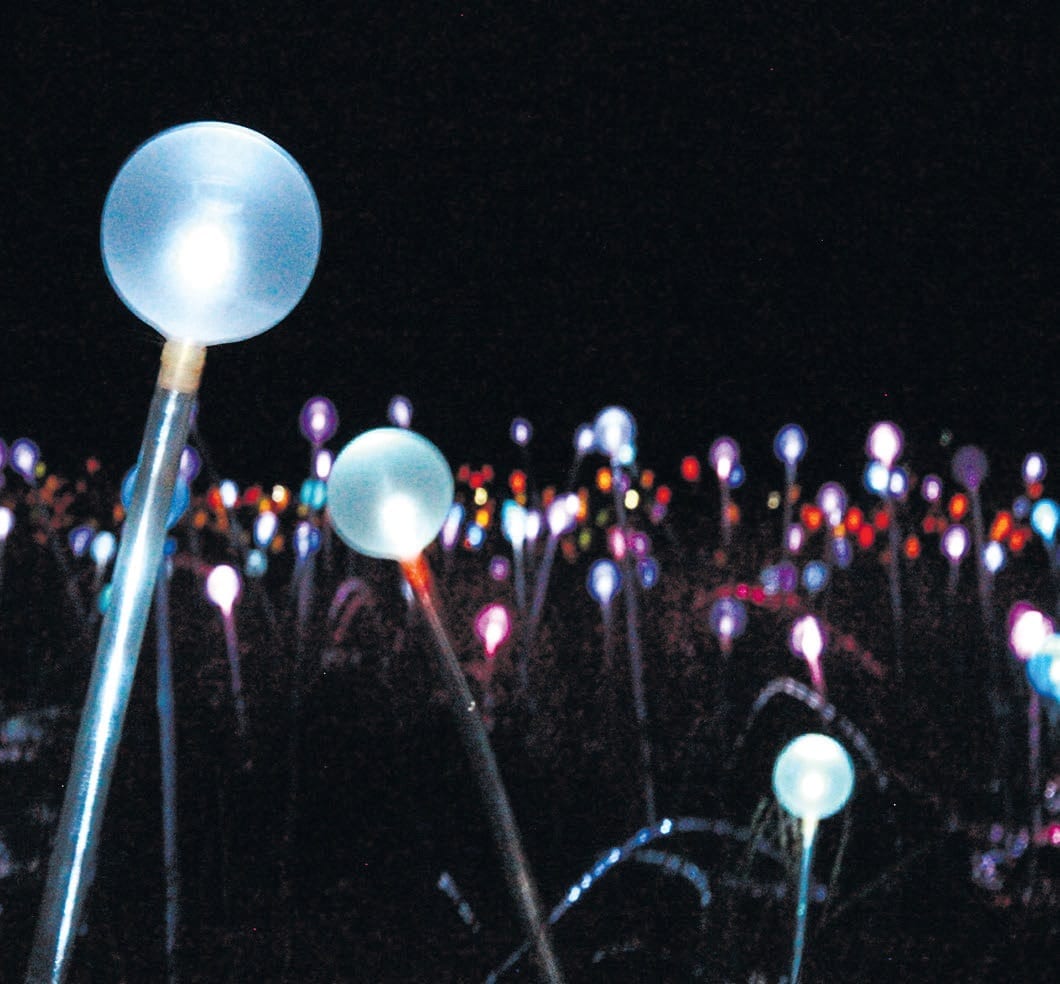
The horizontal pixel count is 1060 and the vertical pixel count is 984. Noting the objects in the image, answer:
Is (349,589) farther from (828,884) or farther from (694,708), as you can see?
(828,884)

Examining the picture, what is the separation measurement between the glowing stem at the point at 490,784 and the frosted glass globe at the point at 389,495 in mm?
138

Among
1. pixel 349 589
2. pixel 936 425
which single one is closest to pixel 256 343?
pixel 349 589

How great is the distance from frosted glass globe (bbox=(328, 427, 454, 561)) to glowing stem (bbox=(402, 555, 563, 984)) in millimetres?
138

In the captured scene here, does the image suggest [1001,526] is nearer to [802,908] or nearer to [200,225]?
[802,908]

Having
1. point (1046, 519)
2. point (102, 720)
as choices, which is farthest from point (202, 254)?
point (1046, 519)

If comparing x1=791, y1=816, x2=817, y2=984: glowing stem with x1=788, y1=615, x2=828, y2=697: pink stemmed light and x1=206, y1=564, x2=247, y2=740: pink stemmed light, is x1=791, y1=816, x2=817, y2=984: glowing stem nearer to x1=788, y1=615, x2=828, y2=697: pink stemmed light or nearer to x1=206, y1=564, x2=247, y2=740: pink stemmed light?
x1=206, y1=564, x2=247, y2=740: pink stemmed light

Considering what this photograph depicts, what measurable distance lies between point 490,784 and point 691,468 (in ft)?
128

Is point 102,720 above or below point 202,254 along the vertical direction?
below

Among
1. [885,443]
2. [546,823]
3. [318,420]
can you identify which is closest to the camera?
[546,823]

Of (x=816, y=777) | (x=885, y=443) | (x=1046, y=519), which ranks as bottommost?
(x=816, y=777)

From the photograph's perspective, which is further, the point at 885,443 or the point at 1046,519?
the point at 885,443

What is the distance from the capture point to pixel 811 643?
14734 mm

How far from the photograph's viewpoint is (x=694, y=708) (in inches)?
399

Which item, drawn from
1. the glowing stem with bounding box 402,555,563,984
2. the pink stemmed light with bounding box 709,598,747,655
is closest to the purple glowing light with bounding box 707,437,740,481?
the pink stemmed light with bounding box 709,598,747,655
